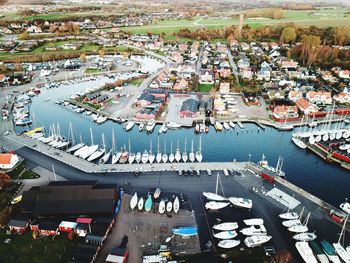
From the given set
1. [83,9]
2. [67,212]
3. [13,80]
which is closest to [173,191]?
[67,212]

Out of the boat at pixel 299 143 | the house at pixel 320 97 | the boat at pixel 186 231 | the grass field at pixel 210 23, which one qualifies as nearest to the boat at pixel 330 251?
the boat at pixel 186 231

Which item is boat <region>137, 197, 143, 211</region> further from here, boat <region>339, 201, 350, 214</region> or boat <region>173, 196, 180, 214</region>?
boat <region>339, 201, 350, 214</region>

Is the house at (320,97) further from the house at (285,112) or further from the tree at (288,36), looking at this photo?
the tree at (288,36)

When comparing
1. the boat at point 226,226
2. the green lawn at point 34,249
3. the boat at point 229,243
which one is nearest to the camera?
the green lawn at point 34,249

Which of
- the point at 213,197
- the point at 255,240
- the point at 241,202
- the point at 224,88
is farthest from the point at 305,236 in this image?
the point at 224,88

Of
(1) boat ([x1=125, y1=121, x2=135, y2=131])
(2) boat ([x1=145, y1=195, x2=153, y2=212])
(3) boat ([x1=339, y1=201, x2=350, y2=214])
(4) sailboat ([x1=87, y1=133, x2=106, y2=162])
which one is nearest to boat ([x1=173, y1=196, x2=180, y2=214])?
(2) boat ([x1=145, y1=195, x2=153, y2=212])

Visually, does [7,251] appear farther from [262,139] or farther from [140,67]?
[140,67]
